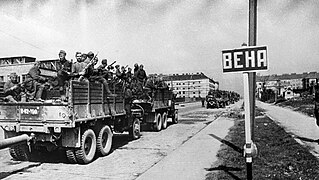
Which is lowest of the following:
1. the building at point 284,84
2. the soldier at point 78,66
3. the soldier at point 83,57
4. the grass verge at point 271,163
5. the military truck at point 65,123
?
the grass verge at point 271,163

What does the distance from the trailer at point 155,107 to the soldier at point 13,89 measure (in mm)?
4537

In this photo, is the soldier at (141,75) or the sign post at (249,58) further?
the soldier at (141,75)

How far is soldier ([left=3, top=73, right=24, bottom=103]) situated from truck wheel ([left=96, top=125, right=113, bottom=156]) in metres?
2.28

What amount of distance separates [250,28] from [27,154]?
269 inches

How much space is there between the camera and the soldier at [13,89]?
8289 millimetres

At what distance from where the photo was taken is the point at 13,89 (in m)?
8.32

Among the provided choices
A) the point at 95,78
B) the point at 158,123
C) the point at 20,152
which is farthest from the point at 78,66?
the point at 158,123

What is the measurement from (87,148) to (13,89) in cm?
243

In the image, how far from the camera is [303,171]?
6258mm

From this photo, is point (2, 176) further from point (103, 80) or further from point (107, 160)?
point (103, 80)

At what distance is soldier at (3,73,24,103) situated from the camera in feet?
27.2

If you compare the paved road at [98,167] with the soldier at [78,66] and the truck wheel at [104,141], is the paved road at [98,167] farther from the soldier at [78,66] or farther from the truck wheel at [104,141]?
the soldier at [78,66]

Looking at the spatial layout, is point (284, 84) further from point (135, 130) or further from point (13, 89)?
point (13, 89)

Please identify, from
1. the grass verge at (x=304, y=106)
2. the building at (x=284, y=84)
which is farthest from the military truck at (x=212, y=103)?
the building at (x=284, y=84)
